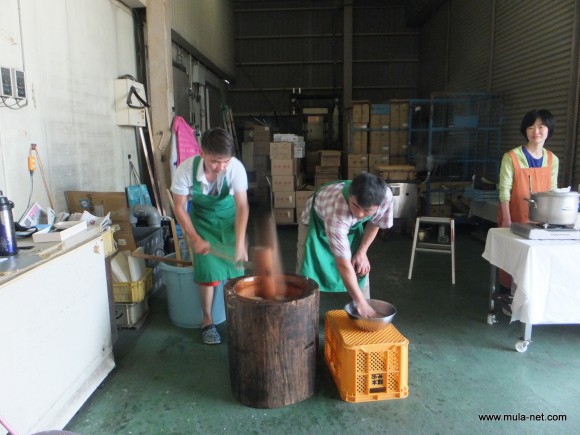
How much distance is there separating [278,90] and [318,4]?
2.27m

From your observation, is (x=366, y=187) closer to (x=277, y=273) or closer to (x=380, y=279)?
(x=277, y=273)

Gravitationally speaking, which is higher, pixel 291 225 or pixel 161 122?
pixel 161 122

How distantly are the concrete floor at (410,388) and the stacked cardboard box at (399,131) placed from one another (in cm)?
408

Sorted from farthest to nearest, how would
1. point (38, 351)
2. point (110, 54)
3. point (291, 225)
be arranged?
point (291, 225) → point (110, 54) → point (38, 351)

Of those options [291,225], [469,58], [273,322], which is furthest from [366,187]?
[469,58]

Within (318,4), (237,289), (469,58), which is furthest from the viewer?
(318,4)

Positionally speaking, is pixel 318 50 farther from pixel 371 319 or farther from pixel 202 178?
pixel 371 319

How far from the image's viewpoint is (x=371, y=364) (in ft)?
7.43

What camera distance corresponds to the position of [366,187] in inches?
79.2

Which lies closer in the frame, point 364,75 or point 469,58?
point 469,58

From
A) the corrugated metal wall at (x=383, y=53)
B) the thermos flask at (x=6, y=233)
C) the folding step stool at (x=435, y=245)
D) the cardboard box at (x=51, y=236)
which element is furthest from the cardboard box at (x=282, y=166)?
the corrugated metal wall at (x=383, y=53)

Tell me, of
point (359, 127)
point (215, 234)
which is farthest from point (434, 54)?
point (215, 234)

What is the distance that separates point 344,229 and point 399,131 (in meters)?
5.34

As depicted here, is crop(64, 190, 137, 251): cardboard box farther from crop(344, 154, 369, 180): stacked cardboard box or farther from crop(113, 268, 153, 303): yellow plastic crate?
crop(344, 154, 369, 180): stacked cardboard box
